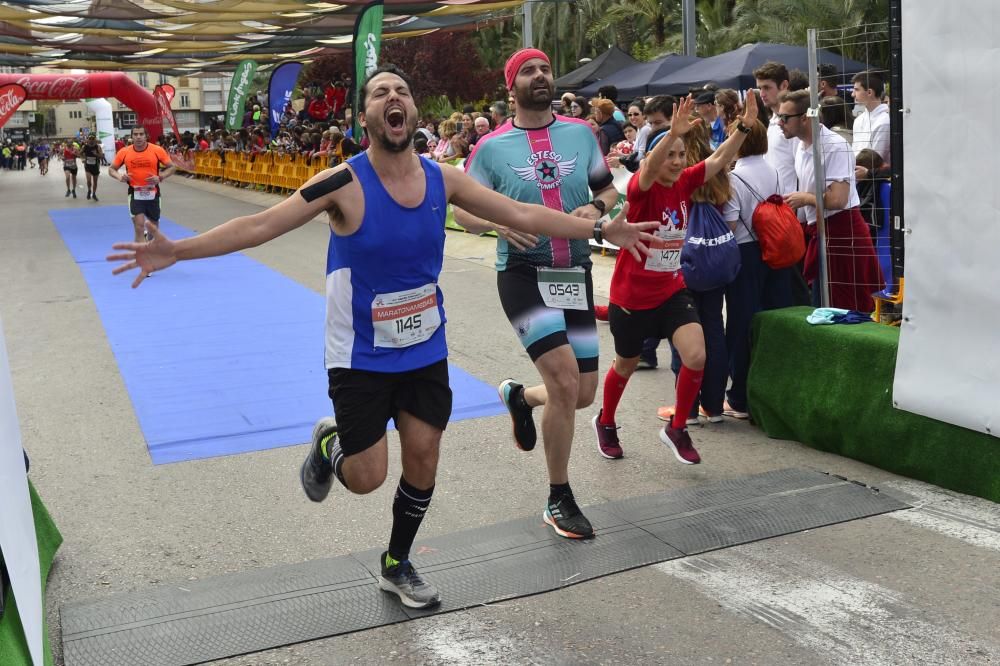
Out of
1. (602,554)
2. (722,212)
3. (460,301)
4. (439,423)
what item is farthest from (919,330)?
(460,301)

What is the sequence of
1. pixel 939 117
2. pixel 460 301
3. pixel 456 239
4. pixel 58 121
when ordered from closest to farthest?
pixel 939 117 < pixel 460 301 < pixel 456 239 < pixel 58 121

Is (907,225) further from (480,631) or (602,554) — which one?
(480,631)

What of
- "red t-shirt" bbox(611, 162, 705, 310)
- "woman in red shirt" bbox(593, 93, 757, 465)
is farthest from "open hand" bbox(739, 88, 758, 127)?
"red t-shirt" bbox(611, 162, 705, 310)

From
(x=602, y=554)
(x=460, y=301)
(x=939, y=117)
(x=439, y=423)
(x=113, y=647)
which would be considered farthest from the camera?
(x=460, y=301)

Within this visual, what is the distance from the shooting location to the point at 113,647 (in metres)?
3.89

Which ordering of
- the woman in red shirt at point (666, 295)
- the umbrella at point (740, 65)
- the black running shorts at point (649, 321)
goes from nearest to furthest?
the woman in red shirt at point (666, 295) < the black running shorts at point (649, 321) < the umbrella at point (740, 65)

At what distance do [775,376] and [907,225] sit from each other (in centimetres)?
128

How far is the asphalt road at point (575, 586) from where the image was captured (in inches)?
150

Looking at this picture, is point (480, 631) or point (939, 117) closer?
point (480, 631)

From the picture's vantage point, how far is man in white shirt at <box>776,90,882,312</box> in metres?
6.97

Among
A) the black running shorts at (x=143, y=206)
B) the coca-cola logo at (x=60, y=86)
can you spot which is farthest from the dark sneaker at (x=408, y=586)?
the coca-cola logo at (x=60, y=86)

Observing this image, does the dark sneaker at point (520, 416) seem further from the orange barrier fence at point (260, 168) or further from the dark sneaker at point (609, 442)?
the orange barrier fence at point (260, 168)

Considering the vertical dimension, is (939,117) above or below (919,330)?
above

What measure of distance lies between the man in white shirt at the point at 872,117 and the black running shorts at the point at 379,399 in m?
5.33
